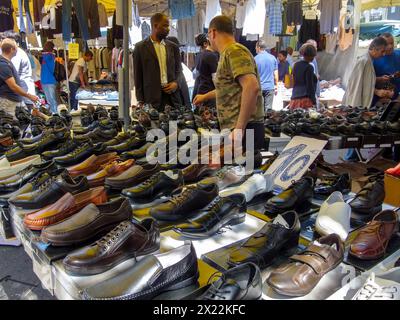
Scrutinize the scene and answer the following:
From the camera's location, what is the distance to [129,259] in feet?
3.92

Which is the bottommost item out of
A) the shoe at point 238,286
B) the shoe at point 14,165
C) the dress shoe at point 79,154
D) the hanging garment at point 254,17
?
the shoe at point 238,286

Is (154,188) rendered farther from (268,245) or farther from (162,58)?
(162,58)

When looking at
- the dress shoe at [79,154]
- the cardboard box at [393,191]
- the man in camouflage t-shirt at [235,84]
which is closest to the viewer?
the cardboard box at [393,191]

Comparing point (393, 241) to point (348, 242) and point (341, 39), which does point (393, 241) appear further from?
point (341, 39)

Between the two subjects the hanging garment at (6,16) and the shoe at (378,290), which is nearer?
the shoe at (378,290)

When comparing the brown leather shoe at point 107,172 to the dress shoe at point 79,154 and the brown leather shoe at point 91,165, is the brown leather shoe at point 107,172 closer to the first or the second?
the brown leather shoe at point 91,165

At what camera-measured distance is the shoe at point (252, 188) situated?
65.2 inches

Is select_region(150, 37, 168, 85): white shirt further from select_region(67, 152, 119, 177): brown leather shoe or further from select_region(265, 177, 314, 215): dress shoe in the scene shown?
select_region(265, 177, 314, 215): dress shoe

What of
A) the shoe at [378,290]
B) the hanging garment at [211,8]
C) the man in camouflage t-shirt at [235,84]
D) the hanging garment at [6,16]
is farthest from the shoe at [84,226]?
the hanging garment at [6,16]

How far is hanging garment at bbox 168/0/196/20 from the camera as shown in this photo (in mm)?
6100

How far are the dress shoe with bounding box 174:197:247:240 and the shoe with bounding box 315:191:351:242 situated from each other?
315mm

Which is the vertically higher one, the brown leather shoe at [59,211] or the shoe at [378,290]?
the brown leather shoe at [59,211]

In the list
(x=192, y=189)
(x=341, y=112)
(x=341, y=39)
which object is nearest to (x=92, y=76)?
(x=341, y=39)

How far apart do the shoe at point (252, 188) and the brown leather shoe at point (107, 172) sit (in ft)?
1.86
